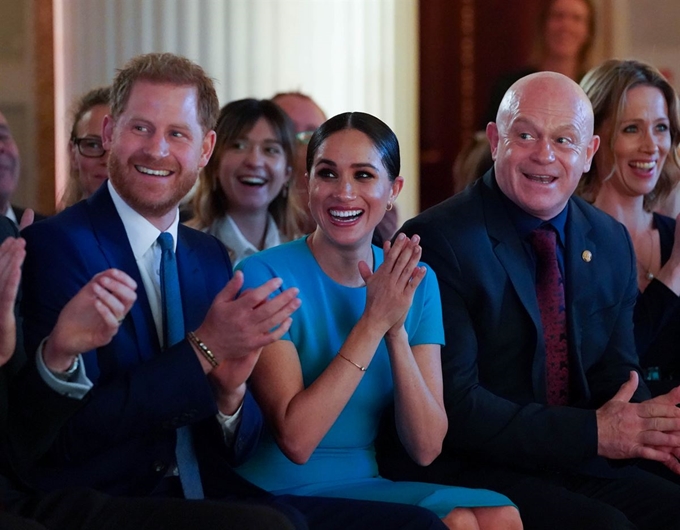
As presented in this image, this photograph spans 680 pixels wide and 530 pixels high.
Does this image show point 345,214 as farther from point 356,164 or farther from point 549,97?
point 549,97

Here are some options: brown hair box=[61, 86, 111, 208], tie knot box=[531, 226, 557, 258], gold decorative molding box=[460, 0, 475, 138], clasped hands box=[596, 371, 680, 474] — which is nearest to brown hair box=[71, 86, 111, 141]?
brown hair box=[61, 86, 111, 208]

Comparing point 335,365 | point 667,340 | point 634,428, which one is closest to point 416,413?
point 335,365

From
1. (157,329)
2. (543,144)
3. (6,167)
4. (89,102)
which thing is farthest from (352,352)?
(89,102)

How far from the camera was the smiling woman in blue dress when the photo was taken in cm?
227

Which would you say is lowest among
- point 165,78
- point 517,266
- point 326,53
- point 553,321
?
point 553,321

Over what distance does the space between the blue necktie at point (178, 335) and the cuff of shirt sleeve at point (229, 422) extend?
0.26 feet

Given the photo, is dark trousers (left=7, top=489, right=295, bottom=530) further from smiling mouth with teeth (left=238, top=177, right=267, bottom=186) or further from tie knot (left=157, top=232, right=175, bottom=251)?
smiling mouth with teeth (left=238, top=177, right=267, bottom=186)

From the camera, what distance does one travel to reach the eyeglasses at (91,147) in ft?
11.5

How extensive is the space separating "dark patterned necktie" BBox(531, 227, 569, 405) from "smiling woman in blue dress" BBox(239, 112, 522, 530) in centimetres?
33

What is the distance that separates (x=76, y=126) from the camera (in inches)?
144

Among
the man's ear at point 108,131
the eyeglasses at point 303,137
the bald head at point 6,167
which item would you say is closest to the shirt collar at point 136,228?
the man's ear at point 108,131

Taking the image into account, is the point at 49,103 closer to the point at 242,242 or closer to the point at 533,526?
the point at 242,242

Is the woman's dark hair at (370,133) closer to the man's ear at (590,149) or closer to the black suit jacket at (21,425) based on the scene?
the man's ear at (590,149)

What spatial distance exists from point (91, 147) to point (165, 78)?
1292 mm
